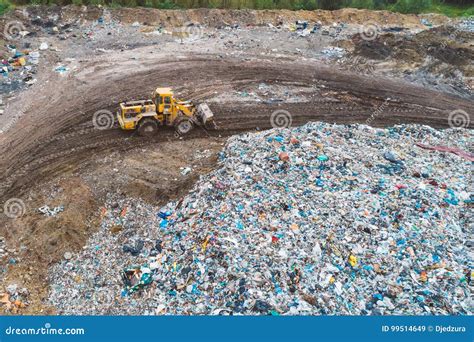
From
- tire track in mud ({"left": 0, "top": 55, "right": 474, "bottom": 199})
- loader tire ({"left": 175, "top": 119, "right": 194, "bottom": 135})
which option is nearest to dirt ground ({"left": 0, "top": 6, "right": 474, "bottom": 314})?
tire track in mud ({"left": 0, "top": 55, "right": 474, "bottom": 199})

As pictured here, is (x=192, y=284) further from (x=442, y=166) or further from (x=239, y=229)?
(x=442, y=166)

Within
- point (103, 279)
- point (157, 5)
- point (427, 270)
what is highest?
point (157, 5)

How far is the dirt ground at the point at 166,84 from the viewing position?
1042cm

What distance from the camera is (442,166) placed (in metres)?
11.4

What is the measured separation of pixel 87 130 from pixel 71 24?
34.8ft

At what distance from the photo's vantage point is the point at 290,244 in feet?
26.9

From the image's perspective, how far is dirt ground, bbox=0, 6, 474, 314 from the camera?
10.4 metres

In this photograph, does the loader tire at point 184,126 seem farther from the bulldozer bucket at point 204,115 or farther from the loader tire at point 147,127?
the loader tire at point 147,127

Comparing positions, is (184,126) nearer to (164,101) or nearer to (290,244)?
(164,101)

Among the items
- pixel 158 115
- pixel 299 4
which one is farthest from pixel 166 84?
pixel 299 4

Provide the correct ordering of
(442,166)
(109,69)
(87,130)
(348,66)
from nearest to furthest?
(442,166) < (87,130) < (109,69) < (348,66)

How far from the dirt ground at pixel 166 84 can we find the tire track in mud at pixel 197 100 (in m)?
0.05

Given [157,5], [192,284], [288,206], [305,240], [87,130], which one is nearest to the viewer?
[192,284]

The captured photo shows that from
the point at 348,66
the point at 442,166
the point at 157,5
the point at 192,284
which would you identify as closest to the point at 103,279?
the point at 192,284
